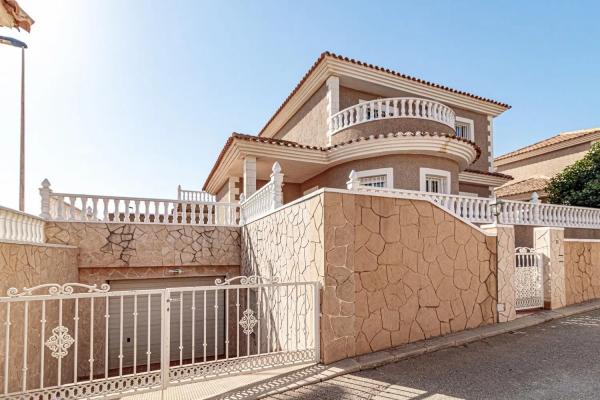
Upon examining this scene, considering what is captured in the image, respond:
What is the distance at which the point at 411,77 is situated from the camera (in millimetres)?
13750

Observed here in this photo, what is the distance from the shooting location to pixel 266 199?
8195 mm

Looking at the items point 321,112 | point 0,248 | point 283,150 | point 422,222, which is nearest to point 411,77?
point 321,112

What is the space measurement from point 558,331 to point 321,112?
32.6 ft

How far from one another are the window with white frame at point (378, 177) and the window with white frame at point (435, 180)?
107 centimetres

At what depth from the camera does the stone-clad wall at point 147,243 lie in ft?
30.0

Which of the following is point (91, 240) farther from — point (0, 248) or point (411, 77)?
point (411, 77)

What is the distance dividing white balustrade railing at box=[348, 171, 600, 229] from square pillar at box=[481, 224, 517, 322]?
257 cm

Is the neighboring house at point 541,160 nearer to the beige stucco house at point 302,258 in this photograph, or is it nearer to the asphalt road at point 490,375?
the beige stucco house at point 302,258

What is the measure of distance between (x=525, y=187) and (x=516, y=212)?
31.1ft

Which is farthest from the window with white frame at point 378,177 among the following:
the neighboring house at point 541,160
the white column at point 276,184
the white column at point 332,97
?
the neighboring house at point 541,160

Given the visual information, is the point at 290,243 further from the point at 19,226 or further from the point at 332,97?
the point at 332,97

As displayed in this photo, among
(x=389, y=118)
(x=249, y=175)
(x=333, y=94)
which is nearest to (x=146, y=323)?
(x=249, y=175)

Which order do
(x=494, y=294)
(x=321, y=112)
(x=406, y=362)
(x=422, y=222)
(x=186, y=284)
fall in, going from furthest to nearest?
1. (x=321, y=112)
2. (x=186, y=284)
3. (x=494, y=294)
4. (x=422, y=222)
5. (x=406, y=362)

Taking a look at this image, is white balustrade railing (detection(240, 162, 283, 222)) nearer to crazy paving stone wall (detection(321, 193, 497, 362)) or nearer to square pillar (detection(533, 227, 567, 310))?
crazy paving stone wall (detection(321, 193, 497, 362))
